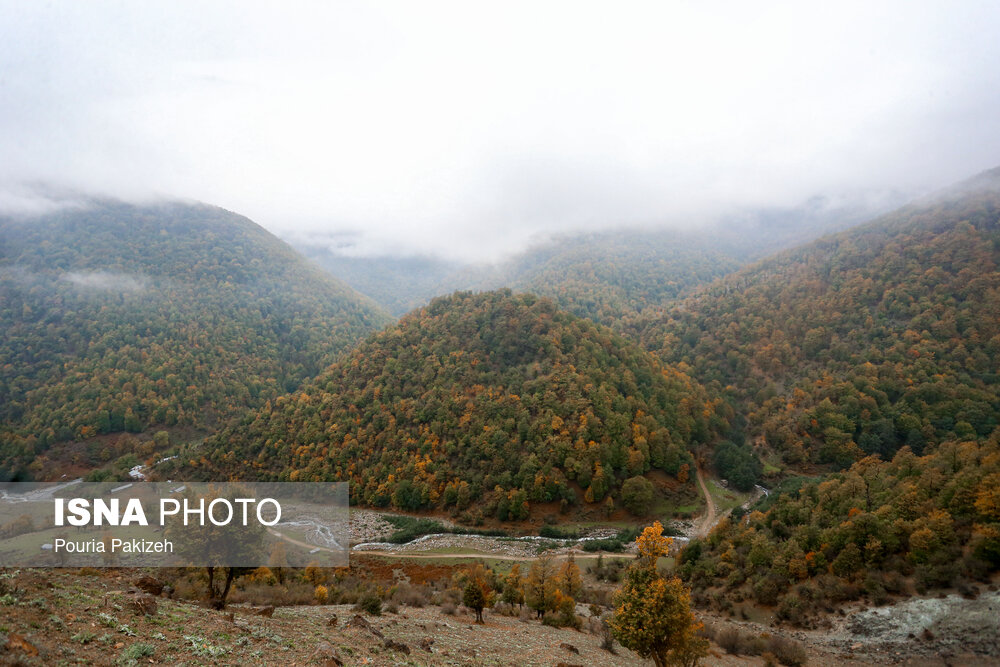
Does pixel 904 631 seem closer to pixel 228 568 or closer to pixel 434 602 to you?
pixel 434 602

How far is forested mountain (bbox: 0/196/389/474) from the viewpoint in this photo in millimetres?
109750

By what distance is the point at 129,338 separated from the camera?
5295 inches

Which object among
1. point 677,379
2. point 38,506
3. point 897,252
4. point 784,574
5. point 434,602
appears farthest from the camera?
point 897,252

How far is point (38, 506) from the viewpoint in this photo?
82.6 meters

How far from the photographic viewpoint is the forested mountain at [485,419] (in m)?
69.8

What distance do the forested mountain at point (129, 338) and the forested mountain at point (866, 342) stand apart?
137281mm

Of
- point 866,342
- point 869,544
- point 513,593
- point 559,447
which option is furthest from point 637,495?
point 866,342

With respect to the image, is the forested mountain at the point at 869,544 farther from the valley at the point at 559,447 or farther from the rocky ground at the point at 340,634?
the rocky ground at the point at 340,634

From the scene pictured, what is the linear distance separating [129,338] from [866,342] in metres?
218

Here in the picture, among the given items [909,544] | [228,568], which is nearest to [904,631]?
[909,544]

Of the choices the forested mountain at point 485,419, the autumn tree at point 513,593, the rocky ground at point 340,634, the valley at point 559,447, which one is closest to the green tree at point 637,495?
the valley at point 559,447

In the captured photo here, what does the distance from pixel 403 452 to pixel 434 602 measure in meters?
48.1

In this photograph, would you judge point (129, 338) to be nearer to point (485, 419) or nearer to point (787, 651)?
point (485, 419)

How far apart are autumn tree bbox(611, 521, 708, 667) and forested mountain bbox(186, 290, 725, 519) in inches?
1875
